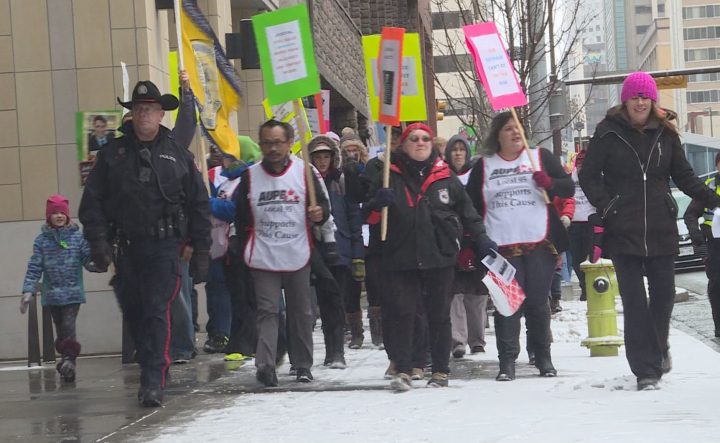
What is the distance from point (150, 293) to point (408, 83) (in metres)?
3.32

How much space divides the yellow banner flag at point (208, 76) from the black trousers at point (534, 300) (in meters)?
Result: 3.27

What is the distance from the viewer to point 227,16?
16234 mm

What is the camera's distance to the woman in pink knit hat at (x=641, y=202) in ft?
28.0

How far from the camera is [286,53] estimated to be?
33.0 ft

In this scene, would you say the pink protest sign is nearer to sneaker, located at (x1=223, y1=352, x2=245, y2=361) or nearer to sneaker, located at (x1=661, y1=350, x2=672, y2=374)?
sneaker, located at (x1=661, y1=350, x2=672, y2=374)

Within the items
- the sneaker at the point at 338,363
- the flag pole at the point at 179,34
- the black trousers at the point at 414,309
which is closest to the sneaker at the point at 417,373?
the black trousers at the point at 414,309

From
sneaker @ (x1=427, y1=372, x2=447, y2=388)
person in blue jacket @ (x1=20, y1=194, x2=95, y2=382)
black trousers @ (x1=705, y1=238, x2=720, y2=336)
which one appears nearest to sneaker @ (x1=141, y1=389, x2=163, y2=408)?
sneaker @ (x1=427, y1=372, x2=447, y2=388)

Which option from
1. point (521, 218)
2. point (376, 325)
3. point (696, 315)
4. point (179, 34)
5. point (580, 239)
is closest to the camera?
point (521, 218)

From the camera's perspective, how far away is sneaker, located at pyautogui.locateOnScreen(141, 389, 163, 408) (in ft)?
27.9

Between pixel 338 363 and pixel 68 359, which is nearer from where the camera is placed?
pixel 68 359

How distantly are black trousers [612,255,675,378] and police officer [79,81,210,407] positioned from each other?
2.69m

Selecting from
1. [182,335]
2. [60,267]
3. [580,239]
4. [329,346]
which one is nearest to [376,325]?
[329,346]

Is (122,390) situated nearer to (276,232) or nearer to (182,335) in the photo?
(276,232)

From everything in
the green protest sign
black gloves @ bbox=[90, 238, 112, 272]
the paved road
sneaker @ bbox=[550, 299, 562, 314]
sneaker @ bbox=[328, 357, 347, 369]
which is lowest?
the paved road
